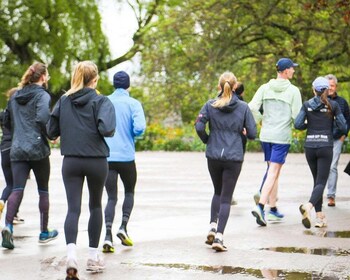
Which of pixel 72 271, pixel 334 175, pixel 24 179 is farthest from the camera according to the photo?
pixel 334 175

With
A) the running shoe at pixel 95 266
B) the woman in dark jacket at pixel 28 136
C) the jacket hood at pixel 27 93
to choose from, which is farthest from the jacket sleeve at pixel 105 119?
the jacket hood at pixel 27 93

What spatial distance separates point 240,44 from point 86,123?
2595cm

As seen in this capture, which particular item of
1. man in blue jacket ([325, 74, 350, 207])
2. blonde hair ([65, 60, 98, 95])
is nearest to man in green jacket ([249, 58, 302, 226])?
man in blue jacket ([325, 74, 350, 207])

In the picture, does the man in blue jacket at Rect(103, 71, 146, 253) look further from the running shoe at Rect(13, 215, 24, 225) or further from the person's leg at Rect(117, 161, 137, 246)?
the running shoe at Rect(13, 215, 24, 225)

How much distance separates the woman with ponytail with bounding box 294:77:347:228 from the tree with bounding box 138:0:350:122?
19.2 meters

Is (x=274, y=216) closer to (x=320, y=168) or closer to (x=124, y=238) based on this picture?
(x=320, y=168)

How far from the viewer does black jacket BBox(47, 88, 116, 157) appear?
7828mm

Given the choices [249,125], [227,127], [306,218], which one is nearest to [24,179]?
[227,127]

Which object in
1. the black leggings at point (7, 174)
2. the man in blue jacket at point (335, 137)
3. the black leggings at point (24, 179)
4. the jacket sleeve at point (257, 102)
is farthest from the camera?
the man in blue jacket at point (335, 137)

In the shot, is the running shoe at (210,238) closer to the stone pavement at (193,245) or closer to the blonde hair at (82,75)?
the stone pavement at (193,245)

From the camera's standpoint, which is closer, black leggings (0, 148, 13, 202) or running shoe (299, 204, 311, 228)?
running shoe (299, 204, 311, 228)

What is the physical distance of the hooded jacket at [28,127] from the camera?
9.49 m

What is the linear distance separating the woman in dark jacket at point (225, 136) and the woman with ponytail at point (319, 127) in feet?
5.42

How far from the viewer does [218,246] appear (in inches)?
355
